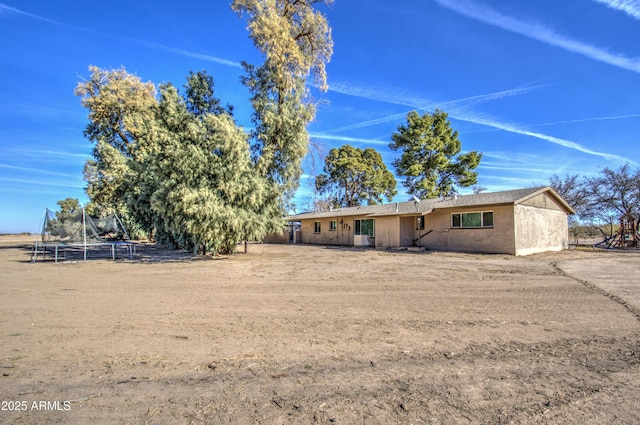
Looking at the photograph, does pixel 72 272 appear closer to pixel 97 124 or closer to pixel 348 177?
pixel 97 124

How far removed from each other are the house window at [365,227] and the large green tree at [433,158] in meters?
10.6

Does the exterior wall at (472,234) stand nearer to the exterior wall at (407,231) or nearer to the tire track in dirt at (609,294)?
the exterior wall at (407,231)

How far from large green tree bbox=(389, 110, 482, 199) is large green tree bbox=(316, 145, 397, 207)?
429 centimetres

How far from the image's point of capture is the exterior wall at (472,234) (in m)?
16.9

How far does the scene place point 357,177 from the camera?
37.4 m

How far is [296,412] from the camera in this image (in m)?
2.43

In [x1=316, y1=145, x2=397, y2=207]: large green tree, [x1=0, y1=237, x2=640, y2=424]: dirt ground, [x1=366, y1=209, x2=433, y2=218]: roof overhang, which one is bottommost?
[x1=0, y1=237, x2=640, y2=424]: dirt ground

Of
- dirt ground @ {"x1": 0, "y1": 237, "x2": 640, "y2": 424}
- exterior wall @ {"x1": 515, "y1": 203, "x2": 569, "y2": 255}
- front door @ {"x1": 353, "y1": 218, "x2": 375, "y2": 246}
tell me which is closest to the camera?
dirt ground @ {"x1": 0, "y1": 237, "x2": 640, "y2": 424}

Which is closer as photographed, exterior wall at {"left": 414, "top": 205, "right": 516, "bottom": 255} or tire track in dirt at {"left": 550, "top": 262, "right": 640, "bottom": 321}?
tire track in dirt at {"left": 550, "top": 262, "right": 640, "bottom": 321}

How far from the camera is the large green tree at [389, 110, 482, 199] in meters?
32.5

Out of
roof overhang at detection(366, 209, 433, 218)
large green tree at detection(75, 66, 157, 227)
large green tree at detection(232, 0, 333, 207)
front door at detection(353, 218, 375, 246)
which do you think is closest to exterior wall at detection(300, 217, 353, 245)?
front door at detection(353, 218, 375, 246)

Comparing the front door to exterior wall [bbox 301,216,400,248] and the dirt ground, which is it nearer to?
exterior wall [bbox 301,216,400,248]

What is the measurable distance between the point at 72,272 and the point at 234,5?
1455cm

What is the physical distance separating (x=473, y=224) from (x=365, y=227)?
7963mm
